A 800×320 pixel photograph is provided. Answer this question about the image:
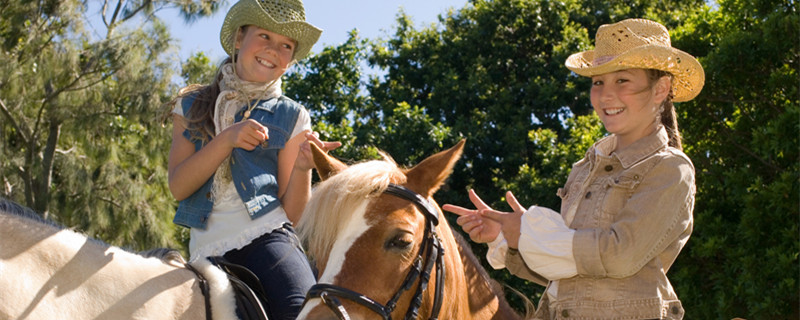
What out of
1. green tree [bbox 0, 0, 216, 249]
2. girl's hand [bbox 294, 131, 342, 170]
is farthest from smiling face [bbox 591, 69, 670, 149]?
green tree [bbox 0, 0, 216, 249]

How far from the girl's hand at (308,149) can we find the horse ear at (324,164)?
21 cm

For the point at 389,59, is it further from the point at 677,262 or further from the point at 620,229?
the point at 620,229

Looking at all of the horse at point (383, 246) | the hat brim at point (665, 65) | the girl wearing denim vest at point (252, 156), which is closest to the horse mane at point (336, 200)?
the horse at point (383, 246)

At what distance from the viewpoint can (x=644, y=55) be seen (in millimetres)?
2645

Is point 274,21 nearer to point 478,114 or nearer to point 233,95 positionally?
point 233,95

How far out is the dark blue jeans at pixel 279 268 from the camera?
3.13 metres

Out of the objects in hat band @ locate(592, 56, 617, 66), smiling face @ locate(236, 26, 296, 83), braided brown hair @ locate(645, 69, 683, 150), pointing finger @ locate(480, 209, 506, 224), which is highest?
hat band @ locate(592, 56, 617, 66)

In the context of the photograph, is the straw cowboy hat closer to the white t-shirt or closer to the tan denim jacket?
Answer: the tan denim jacket

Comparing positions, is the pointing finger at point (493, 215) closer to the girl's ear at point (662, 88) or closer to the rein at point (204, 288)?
the girl's ear at point (662, 88)

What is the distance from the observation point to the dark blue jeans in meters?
3.13

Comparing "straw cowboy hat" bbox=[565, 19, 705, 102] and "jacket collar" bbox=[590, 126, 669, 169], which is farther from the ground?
"straw cowboy hat" bbox=[565, 19, 705, 102]

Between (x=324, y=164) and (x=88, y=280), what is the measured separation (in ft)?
3.33

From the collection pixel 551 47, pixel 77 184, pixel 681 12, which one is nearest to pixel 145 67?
pixel 77 184

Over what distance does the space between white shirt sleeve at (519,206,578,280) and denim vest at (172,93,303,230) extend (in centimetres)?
133
